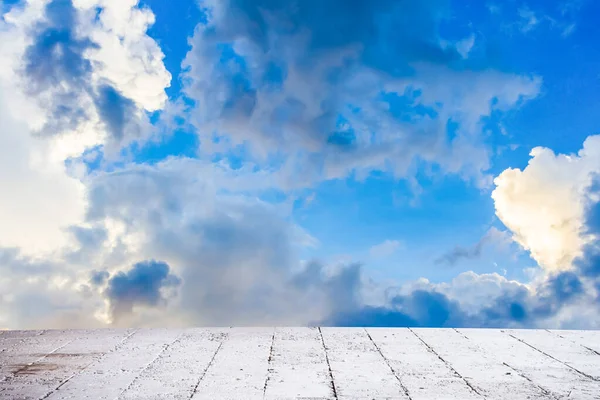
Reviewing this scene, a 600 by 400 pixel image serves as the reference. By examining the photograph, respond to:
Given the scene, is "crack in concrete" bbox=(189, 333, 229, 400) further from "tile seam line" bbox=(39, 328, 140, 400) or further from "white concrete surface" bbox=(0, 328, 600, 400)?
"tile seam line" bbox=(39, 328, 140, 400)

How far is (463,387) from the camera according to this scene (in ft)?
18.3

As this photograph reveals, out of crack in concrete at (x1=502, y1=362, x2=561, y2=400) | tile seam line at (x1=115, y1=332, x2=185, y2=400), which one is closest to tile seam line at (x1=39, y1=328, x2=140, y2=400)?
tile seam line at (x1=115, y1=332, x2=185, y2=400)

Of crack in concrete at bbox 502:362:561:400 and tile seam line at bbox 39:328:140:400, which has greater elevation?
tile seam line at bbox 39:328:140:400

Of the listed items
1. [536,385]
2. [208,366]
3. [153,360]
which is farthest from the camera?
[153,360]

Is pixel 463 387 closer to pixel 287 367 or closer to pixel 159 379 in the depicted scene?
pixel 287 367

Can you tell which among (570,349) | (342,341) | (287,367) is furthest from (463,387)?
(570,349)

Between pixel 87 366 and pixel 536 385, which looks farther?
pixel 87 366

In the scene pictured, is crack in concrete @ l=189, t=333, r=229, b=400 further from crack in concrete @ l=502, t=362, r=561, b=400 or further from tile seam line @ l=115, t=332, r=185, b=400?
crack in concrete @ l=502, t=362, r=561, b=400

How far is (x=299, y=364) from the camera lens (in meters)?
6.36

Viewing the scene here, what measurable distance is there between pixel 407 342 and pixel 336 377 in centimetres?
222

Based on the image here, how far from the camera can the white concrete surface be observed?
17.7 ft

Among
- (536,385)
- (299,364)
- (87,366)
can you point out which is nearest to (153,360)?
(87,366)

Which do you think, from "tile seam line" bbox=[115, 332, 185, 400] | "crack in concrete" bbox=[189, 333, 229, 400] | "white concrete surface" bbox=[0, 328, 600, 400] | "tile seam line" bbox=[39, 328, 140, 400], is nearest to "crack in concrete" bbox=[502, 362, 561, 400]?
"white concrete surface" bbox=[0, 328, 600, 400]

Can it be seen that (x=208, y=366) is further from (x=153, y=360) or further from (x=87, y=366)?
(x=87, y=366)
